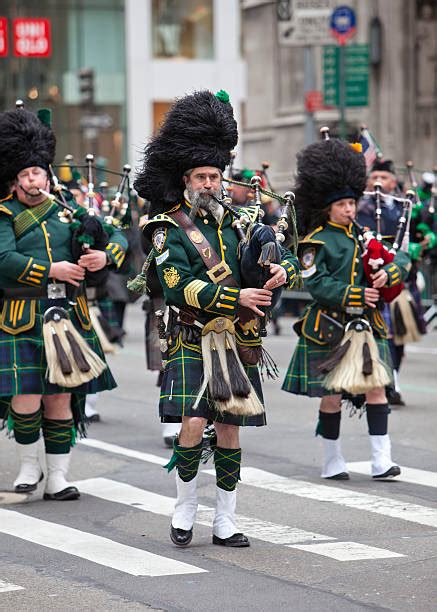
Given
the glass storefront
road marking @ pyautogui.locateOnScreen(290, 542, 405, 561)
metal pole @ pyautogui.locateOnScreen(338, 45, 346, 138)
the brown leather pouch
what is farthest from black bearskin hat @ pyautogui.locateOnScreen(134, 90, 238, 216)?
the glass storefront

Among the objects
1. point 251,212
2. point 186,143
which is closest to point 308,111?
point 251,212

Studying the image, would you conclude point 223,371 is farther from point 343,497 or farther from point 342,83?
point 342,83

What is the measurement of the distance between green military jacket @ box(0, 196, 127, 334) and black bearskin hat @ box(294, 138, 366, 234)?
152 cm

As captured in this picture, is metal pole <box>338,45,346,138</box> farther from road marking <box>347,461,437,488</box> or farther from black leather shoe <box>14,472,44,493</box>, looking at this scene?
black leather shoe <box>14,472,44,493</box>

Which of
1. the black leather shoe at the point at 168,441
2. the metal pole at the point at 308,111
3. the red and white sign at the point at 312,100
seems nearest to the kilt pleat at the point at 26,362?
the black leather shoe at the point at 168,441

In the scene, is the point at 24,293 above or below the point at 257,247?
below

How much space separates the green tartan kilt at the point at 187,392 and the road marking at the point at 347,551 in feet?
2.06

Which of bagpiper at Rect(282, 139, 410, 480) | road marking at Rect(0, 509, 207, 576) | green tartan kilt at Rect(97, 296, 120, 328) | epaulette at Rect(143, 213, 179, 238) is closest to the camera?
road marking at Rect(0, 509, 207, 576)

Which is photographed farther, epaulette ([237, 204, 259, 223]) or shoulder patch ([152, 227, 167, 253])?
epaulette ([237, 204, 259, 223])

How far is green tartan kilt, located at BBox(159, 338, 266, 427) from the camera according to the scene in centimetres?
670

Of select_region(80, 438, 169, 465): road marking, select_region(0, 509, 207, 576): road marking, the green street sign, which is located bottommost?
select_region(80, 438, 169, 465): road marking

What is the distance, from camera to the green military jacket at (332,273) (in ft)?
27.9

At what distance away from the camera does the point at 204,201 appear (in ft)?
22.1

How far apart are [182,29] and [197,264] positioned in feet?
113
